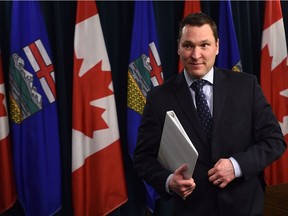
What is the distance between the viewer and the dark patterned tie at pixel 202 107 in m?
1.27

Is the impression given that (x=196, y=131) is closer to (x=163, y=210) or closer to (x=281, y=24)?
(x=163, y=210)

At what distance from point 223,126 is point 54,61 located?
1773mm

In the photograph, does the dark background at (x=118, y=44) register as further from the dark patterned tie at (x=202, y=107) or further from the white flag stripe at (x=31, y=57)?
the dark patterned tie at (x=202, y=107)

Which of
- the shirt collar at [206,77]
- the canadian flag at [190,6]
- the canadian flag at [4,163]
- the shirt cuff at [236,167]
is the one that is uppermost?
the canadian flag at [190,6]

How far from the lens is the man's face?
128 cm

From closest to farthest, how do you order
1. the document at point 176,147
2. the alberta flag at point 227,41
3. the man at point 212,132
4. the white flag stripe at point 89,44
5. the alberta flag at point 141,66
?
the document at point 176,147 → the man at point 212,132 → the white flag stripe at point 89,44 → the alberta flag at point 141,66 → the alberta flag at point 227,41

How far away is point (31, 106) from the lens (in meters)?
2.47

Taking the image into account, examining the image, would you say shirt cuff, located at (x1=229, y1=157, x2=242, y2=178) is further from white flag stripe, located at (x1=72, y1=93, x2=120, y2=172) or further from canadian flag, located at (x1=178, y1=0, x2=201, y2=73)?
canadian flag, located at (x1=178, y1=0, x2=201, y2=73)

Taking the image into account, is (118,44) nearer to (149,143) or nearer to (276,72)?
(276,72)

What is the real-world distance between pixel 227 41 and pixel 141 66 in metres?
0.76

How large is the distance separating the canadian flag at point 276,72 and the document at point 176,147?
1933mm

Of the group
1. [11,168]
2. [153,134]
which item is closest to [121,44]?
[11,168]

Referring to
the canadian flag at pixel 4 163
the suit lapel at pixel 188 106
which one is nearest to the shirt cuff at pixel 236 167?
the suit lapel at pixel 188 106

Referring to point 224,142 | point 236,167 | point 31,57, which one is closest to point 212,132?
point 224,142
